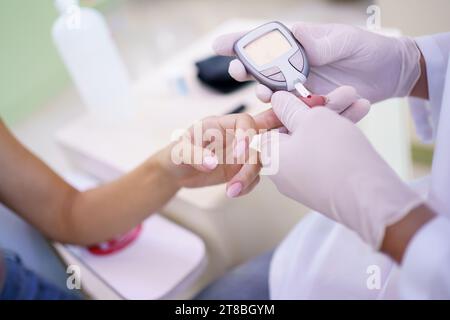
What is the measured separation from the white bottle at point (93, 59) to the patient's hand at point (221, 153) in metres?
0.35

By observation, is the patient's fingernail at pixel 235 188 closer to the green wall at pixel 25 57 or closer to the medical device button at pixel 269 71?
the medical device button at pixel 269 71

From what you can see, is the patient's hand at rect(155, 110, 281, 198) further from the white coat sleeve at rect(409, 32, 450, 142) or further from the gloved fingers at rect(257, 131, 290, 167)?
the white coat sleeve at rect(409, 32, 450, 142)

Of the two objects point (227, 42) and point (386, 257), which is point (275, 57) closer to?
point (227, 42)

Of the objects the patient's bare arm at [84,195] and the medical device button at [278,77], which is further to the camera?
the patient's bare arm at [84,195]

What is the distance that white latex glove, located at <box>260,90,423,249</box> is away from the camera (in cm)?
38

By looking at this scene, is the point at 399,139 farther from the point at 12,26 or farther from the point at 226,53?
the point at 12,26

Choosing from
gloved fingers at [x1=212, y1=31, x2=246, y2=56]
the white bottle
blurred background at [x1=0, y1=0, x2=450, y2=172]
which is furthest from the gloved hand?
blurred background at [x1=0, y1=0, x2=450, y2=172]

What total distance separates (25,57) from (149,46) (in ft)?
2.65

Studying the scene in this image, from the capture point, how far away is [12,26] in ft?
6.59

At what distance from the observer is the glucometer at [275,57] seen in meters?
0.53

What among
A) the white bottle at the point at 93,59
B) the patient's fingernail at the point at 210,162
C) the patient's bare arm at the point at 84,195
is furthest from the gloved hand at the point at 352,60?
the white bottle at the point at 93,59

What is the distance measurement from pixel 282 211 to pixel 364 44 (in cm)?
45
